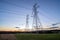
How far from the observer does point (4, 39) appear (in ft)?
57.8

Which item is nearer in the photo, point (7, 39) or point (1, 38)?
point (7, 39)

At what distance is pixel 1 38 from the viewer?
18.7 m

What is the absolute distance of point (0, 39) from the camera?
1812cm

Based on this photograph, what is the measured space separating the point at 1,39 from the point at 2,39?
0.27 meters

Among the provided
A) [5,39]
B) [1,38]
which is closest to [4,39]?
[5,39]

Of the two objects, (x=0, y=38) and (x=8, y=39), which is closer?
(x=8, y=39)

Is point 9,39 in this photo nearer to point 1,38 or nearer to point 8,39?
point 8,39

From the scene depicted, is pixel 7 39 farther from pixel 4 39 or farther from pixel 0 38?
pixel 0 38

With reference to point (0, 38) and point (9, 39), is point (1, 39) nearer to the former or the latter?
point (0, 38)

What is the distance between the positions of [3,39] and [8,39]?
1.00m

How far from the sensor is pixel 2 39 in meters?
18.0

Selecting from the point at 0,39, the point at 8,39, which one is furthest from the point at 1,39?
the point at 8,39

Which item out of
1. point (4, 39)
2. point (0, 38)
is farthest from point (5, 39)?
point (0, 38)

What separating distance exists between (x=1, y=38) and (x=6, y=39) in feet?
5.44
